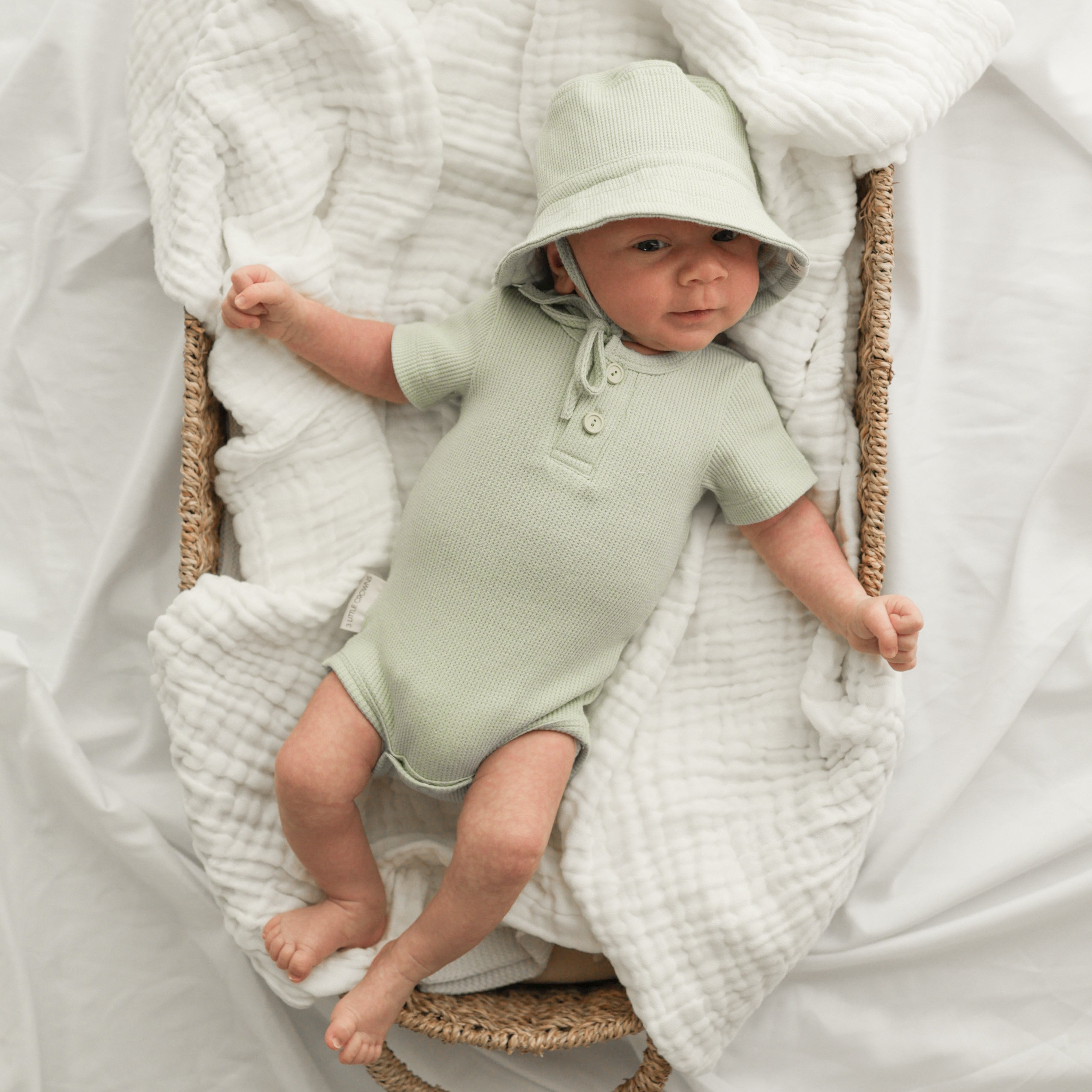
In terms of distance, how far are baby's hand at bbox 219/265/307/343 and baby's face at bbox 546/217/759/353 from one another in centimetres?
35

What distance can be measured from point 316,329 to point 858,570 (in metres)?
0.73

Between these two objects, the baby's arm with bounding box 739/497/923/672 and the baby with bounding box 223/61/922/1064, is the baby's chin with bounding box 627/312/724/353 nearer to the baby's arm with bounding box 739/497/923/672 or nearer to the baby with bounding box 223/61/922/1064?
the baby with bounding box 223/61/922/1064

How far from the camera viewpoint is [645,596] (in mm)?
1204

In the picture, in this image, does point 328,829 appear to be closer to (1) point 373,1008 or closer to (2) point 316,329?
(1) point 373,1008

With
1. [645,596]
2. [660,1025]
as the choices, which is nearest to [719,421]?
[645,596]

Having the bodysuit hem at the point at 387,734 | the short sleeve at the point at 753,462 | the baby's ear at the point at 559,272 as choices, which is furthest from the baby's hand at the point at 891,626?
the baby's ear at the point at 559,272

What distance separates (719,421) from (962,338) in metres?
0.40

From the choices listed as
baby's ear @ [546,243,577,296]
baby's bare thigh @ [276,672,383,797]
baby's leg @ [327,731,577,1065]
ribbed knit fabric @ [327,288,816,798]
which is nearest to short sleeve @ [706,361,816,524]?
ribbed knit fabric @ [327,288,816,798]

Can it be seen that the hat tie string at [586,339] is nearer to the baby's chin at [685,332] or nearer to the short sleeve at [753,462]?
the baby's chin at [685,332]

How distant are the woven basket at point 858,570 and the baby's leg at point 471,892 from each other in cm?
7

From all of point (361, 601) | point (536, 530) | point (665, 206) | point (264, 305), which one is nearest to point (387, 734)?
point (361, 601)

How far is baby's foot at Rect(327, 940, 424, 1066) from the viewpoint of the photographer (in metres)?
1.08

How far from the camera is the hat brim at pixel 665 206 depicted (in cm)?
103

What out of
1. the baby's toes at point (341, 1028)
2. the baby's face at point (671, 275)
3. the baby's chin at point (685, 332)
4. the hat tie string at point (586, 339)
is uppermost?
the baby's face at point (671, 275)
